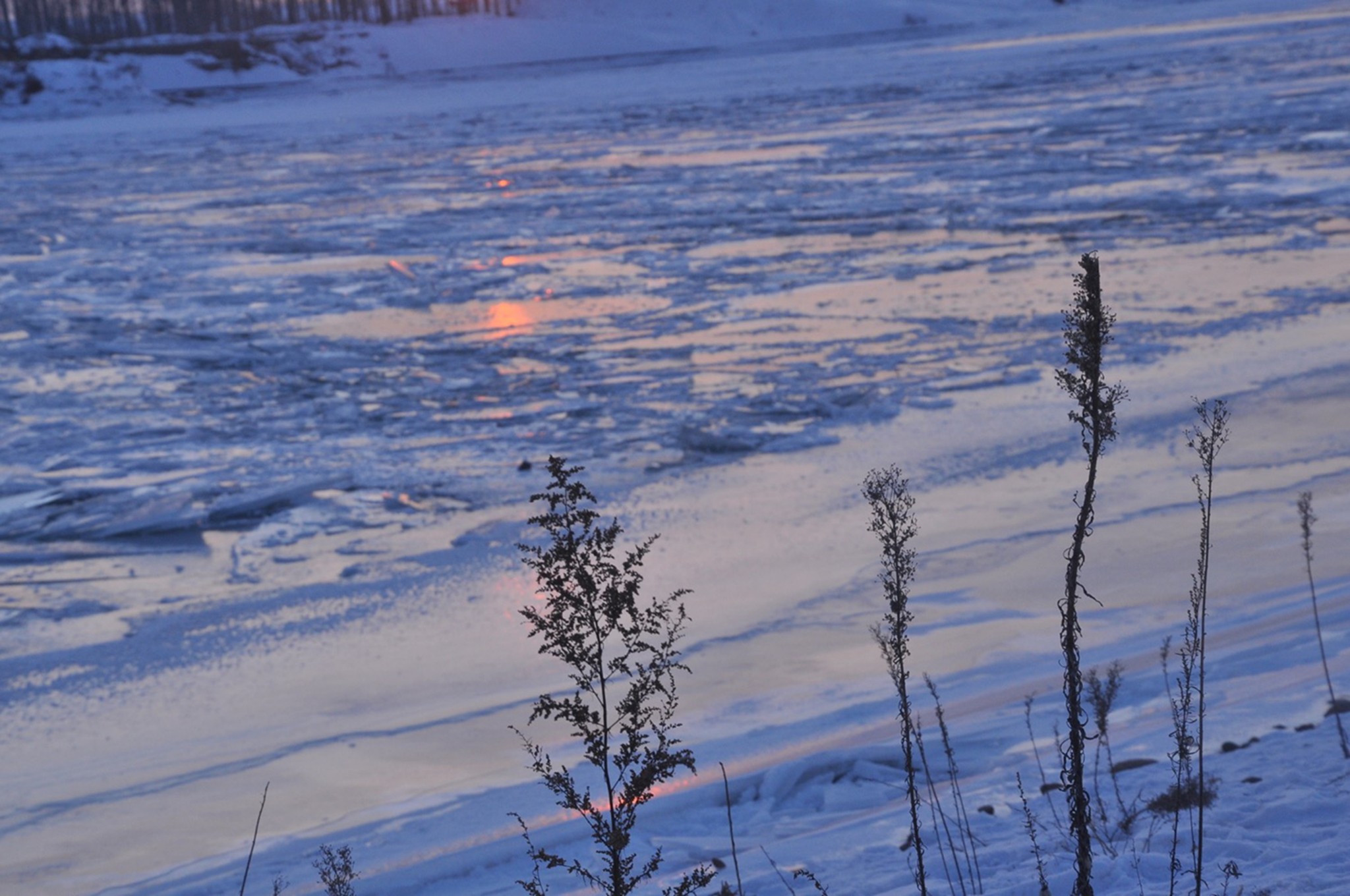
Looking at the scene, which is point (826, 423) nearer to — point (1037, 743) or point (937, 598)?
Result: point (937, 598)

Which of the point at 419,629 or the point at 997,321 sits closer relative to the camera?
the point at 419,629

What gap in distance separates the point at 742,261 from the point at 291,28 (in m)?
59.7

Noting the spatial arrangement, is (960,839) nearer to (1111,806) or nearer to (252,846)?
(1111,806)

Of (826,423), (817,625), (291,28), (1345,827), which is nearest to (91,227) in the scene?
(826,423)

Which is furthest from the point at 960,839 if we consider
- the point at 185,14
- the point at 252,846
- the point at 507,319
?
the point at 185,14

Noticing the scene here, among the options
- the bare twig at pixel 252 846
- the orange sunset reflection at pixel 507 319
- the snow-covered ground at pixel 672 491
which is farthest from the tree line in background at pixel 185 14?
the bare twig at pixel 252 846

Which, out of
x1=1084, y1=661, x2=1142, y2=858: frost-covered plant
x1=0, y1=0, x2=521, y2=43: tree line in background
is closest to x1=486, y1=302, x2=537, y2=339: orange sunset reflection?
x1=1084, y1=661, x2=1142, y2=858: frost-covered plant

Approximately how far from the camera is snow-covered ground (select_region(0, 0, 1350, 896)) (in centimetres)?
456

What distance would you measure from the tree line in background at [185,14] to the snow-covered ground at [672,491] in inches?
2257

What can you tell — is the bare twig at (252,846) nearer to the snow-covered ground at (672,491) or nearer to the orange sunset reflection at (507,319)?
the snow-covered ground at (672,491)

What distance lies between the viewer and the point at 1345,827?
3.64 m

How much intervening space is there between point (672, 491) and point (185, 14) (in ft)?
247

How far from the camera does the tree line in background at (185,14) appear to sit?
70875 mm

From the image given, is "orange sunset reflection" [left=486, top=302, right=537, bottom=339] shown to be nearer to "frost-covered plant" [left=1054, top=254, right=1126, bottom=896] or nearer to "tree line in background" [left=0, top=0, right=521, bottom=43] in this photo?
"frost-covered plant" [left=1054, top=254, right=1126, bottom=896]
